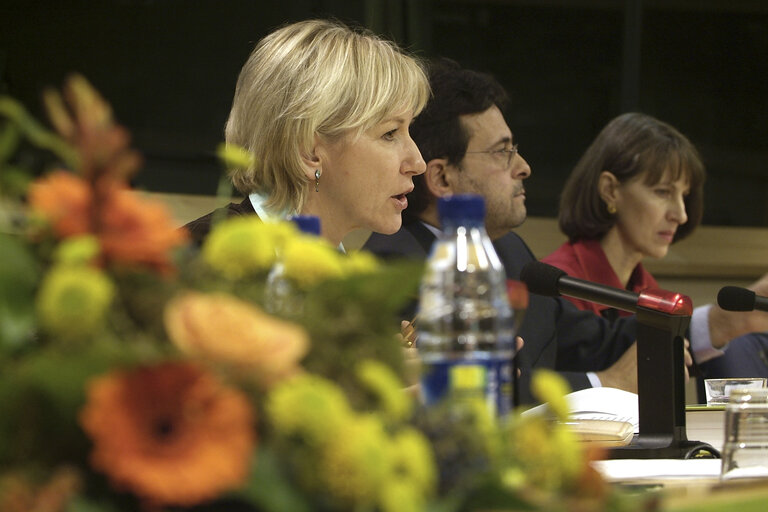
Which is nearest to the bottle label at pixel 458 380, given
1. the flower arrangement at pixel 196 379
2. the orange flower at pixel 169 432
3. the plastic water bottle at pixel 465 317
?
the plastic water bottle at pixel 465 317

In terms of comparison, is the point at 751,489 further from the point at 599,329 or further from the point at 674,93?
the point at 674,93

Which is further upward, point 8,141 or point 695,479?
point 8,141

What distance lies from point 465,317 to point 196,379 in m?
0.38

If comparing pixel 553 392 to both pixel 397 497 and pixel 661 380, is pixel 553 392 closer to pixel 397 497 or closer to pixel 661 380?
pixel 397 497

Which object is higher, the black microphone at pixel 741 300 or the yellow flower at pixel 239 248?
the yellow flower at pixel 239 248

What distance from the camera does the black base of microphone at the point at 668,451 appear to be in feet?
4.22

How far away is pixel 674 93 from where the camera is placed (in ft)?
12.6

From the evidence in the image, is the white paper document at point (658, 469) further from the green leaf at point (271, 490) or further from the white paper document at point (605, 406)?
the green leaf at point (271, 490)

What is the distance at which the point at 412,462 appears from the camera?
39cm

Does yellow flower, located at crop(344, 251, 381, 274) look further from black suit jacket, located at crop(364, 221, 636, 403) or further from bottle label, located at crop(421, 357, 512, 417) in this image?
black suit jacket, located at crop(364, 221, 636, 403)

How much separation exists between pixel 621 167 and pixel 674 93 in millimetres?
961

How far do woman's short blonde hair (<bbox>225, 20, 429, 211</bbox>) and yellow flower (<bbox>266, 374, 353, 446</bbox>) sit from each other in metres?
1.51

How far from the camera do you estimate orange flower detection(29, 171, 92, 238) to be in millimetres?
412

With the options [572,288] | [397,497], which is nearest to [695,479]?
[572,288]
